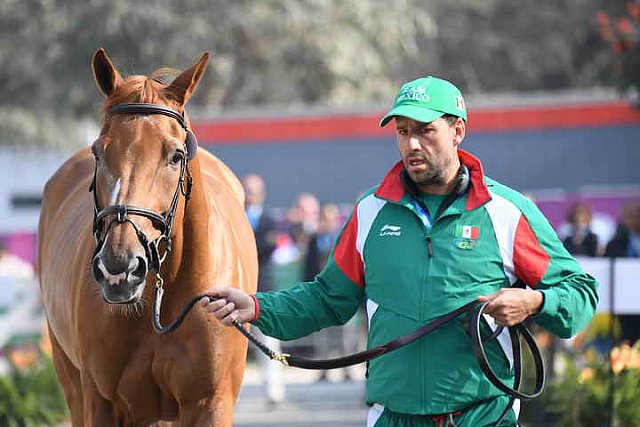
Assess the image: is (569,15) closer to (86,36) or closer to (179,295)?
(86,36)

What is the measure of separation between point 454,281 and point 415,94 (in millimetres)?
683

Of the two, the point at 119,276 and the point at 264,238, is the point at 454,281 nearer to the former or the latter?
the point at 119,276

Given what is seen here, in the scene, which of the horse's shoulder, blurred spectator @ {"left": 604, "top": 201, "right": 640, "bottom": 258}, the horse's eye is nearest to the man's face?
the horse's eye

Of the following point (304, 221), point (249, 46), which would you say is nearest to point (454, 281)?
point (304, 221)

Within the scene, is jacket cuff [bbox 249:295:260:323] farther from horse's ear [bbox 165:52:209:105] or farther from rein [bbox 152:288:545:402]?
horse's ear [bbox 165:52:209:105]

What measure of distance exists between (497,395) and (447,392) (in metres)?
0.20

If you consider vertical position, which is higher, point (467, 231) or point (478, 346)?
point (467, 231)

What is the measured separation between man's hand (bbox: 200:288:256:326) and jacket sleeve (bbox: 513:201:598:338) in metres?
1.00

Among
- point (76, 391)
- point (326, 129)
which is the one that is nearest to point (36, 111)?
point (326, 129)

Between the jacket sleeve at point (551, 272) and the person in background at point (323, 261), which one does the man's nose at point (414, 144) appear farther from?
the person in background at point (323, 261)

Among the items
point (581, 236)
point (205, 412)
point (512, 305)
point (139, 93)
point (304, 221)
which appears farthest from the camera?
point (304, 221)

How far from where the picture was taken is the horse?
4.62 metres

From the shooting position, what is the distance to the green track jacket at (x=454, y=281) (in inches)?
A: 167

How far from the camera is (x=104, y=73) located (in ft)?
17.0
